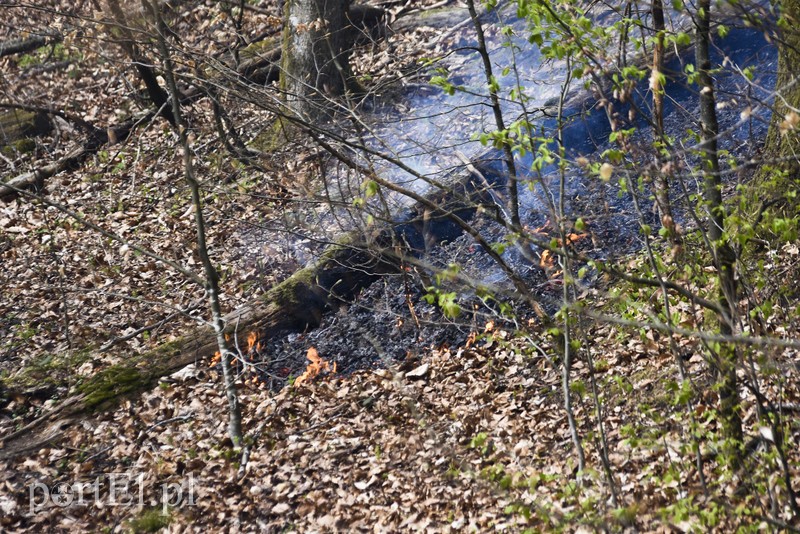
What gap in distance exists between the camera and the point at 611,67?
4.12m

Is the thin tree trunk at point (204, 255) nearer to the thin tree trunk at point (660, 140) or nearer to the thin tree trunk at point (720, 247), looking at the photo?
the thin tree trunk at point (660, 140)

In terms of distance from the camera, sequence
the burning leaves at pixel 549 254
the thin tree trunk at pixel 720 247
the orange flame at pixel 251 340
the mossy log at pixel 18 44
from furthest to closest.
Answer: the mossy log at pixel 18 44, the orange flame at pixel 251 340, the burning leaves at pixel 549 254, the thin tree trunk at pixel 720 247

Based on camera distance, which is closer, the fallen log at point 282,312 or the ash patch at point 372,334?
the fallen log at point 282,312

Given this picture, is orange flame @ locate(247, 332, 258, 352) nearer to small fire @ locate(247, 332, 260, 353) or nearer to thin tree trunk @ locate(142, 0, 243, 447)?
small fire @ locate(247, 332, 260, 353)

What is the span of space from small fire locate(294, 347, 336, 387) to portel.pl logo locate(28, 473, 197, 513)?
152 centimetres

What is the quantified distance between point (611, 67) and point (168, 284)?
619 centimetres

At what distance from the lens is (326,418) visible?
6.55 metres

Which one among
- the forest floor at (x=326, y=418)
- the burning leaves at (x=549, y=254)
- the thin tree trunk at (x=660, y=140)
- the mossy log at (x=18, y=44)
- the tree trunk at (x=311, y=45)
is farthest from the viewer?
the mossy log at (x=18, y=44)

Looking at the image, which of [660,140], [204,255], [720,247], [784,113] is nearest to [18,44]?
[204,255]

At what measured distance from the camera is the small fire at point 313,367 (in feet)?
23.6

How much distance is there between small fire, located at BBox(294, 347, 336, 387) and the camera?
23.6ft

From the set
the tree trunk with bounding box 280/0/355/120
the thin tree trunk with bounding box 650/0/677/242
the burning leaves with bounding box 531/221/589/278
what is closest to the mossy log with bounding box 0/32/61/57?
the tree trunk with bounding box 280/0/355/120

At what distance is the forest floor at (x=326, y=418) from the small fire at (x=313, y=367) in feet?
0.26

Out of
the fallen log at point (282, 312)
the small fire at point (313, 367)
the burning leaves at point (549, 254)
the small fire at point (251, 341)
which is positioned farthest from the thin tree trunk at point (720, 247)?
the small fire at point (251, 341)
